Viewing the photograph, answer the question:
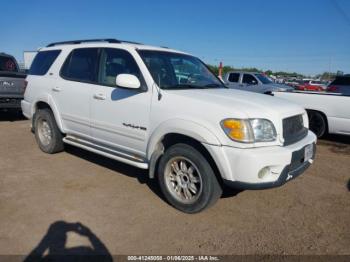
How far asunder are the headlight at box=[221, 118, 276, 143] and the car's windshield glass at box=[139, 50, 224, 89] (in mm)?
1135

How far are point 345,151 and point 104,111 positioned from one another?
17.3 ft

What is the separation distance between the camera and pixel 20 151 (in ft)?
20.7

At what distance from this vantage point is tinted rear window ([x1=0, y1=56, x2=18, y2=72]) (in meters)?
10.4

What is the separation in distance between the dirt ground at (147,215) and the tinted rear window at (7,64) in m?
6.09

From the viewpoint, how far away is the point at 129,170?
530 centimetres

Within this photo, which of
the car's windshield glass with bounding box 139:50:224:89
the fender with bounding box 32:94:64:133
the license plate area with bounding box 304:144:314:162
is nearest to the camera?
the license plate area with bounding box 304:144:314:162

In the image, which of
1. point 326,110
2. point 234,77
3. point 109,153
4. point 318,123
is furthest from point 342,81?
point 109,153

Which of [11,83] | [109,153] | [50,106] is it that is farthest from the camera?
[11,83]

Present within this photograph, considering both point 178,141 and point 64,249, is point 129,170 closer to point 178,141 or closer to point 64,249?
point 178,141

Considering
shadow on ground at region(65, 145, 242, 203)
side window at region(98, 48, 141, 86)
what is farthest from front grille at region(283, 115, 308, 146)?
side window at region(98, 48, 141, 86)

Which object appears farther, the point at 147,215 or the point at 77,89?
the point at 77,89

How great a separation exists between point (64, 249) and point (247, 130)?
2.11 meters

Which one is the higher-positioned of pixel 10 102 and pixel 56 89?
pixel 56 89

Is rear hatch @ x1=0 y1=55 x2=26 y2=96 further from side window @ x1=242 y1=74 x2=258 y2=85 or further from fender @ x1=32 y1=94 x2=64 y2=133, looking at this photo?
side window @ x1=242 y1=74 x2=258 y2=85
